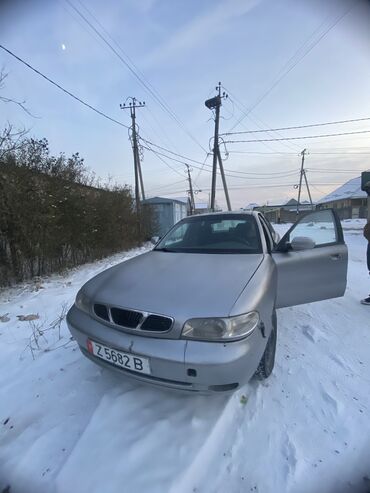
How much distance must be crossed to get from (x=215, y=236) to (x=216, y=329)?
1618 millimetres

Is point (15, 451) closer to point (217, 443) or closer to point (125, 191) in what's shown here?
point (217, 443)

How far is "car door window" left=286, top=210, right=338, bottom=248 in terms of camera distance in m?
3.18

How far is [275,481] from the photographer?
4.76 ft

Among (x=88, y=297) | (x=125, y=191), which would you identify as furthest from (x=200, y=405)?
(x=125, y=191)

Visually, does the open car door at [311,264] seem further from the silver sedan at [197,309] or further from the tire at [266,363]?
the tire at [266,363]

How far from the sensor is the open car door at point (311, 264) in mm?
2658

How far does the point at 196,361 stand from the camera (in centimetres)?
151

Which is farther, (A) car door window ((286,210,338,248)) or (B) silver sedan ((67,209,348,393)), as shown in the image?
(A) car door window ((286,210,338,248))

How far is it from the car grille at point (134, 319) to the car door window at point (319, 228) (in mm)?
2067

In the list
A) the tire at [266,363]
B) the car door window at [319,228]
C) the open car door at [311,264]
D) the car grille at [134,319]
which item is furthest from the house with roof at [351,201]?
the car grille at [134,319]

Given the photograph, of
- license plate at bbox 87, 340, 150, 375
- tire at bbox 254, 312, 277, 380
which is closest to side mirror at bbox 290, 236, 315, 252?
tire at bbox 254, 312, 277, 380

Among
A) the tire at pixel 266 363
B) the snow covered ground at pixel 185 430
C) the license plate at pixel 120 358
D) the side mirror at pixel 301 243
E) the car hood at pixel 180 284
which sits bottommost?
the snow covered ground at pixel 185 430

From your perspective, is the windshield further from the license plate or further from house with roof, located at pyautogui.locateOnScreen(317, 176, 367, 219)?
house with roof, located at pyautogui.locateOnScreen(317, 176, 367, 219)

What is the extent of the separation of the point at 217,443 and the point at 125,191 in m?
9.83
